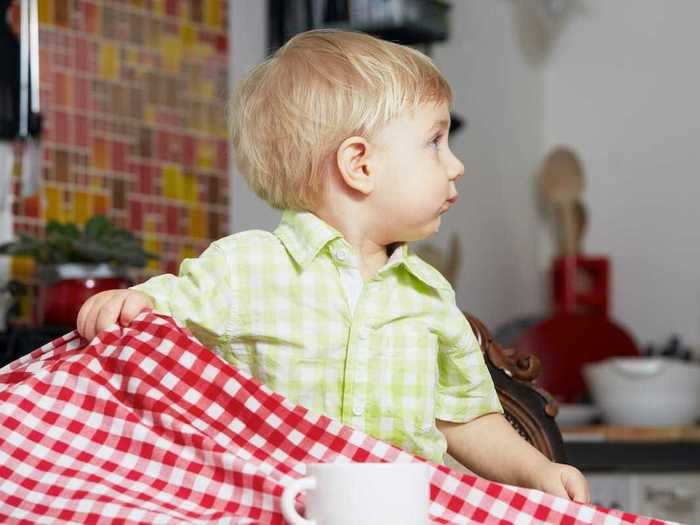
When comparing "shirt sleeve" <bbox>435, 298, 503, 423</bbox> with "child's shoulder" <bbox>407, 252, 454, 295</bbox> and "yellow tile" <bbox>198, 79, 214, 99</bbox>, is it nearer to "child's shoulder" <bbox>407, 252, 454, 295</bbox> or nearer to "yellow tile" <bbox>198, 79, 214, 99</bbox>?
"child's shoulder" <bbox>407, 252, 454, 295</bbox>

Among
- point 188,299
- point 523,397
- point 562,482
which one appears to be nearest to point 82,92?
point 523,397

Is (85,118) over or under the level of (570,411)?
over

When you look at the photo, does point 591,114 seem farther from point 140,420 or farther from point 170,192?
point 140,420

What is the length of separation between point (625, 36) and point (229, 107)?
2.66 metres

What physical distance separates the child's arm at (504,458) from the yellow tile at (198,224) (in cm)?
155

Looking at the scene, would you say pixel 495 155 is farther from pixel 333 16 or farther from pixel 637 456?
pixel 637 456

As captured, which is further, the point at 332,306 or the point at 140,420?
the point at 332,306

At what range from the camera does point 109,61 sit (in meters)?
2.53

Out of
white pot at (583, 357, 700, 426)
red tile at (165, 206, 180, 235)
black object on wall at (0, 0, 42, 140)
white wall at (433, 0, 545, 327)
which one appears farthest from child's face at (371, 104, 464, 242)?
white wall at (433, 0, 545, 327)

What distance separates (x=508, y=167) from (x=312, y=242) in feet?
8.36

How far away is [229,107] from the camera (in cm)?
125

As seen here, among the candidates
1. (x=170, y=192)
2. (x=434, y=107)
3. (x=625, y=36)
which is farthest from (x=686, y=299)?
(x=434, y=107)

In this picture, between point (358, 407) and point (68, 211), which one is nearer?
point (358, 407)

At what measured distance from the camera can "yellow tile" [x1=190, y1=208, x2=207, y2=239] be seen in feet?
8.89
